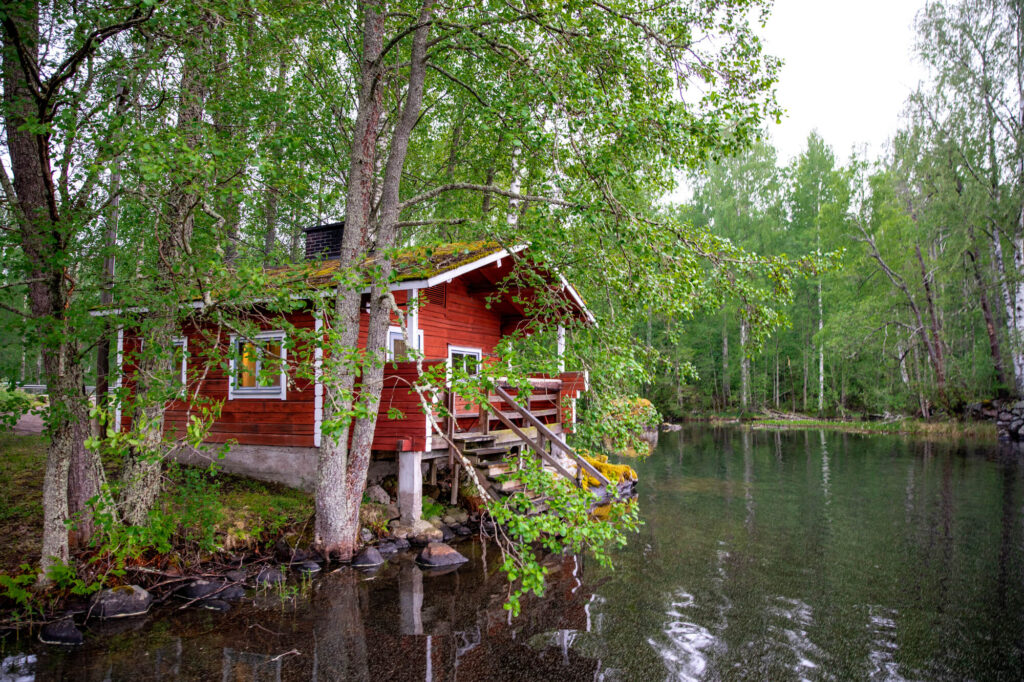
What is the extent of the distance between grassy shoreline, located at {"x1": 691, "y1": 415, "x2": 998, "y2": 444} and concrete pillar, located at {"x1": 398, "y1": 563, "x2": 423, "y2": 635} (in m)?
24.0

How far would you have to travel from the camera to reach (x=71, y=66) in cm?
609

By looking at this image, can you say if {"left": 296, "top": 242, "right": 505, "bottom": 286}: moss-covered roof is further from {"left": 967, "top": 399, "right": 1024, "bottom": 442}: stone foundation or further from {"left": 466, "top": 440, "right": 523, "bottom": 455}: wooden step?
{"left": 967, "top": 399, "right": 1024, "bottom": 442}: stone foundation

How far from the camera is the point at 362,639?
6.27 m

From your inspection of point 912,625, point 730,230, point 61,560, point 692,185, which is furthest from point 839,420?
point 61,560

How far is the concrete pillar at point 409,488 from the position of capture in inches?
405

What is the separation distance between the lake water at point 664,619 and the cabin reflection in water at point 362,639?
0.07 ft

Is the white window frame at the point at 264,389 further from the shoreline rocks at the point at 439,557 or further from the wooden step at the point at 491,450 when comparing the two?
the shoreline rocks at the point at 439,557

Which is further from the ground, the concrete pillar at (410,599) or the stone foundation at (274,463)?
the stone foundation at (274,463)

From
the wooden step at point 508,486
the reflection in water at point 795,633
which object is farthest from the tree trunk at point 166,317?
the reflection in water at point 795,633

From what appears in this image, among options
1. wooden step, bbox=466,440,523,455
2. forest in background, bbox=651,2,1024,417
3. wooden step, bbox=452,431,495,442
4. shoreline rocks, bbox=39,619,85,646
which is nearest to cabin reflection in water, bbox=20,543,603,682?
shoreline rocks, bbox=39,619,85,646

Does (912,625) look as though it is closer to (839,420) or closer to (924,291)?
(924,291)

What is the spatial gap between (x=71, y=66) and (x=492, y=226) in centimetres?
494

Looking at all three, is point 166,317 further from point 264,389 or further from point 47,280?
point 264,389

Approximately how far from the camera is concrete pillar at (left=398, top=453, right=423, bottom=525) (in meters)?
10.3
